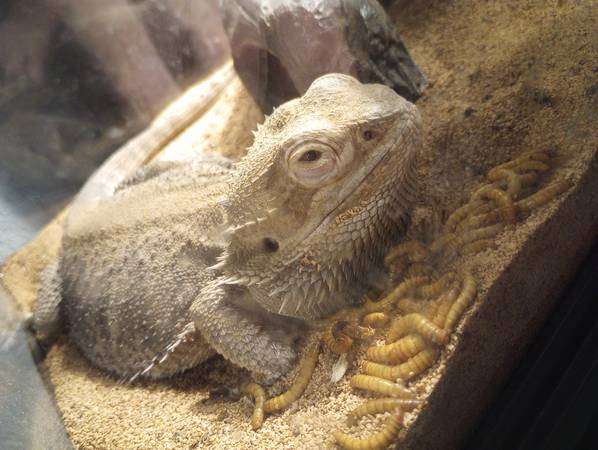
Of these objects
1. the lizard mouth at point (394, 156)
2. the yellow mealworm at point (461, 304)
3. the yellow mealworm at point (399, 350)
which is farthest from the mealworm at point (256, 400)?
the yellow mealworm at point (461, 304)

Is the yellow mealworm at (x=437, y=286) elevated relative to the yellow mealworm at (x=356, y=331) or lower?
elevated

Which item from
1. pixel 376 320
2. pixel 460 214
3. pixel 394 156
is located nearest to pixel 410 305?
pixel 376 320

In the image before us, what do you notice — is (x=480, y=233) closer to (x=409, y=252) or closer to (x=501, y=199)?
(x=501, y=199)

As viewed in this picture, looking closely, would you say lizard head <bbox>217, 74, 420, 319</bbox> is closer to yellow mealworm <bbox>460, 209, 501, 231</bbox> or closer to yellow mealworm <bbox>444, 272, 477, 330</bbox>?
yellow mealworm <bbox>460, 209, 501, 231</bbox>

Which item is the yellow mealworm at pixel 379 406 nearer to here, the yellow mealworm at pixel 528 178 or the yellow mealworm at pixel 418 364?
the yellow mealworm at pixel 418 364

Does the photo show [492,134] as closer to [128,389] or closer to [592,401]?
[592,401]

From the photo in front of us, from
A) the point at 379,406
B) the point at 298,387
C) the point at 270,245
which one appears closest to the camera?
the point at 379,406

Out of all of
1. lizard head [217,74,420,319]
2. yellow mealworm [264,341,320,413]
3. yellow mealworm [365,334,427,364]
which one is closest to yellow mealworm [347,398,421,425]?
yellow mealworm [365,334,427,364]
